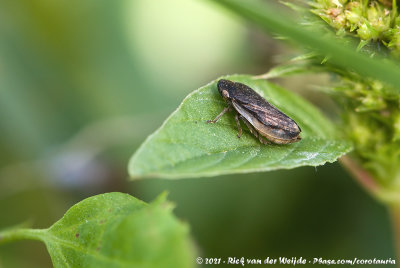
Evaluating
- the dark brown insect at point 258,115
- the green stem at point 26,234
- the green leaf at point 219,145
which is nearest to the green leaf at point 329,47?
the green leaf at point 219,145

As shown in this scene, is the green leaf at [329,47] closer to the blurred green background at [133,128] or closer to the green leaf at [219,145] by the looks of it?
the green leaf at [219,145]

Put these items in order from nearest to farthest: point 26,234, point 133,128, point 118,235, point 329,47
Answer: point 329,47
point 118,235
point 26,234
point 133,128

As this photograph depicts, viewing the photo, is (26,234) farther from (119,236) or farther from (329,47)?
(329,47)

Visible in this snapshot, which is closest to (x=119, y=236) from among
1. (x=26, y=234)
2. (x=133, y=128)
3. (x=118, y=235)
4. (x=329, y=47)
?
(x=118, y=235)

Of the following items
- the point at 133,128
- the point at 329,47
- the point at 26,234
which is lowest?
the point at 133,128

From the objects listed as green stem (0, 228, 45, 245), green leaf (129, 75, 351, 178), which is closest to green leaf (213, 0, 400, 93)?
green leaf (129, 75, 351, 178)

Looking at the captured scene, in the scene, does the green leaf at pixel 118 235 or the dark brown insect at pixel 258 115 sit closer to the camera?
the green leaf at pixel 118 235
